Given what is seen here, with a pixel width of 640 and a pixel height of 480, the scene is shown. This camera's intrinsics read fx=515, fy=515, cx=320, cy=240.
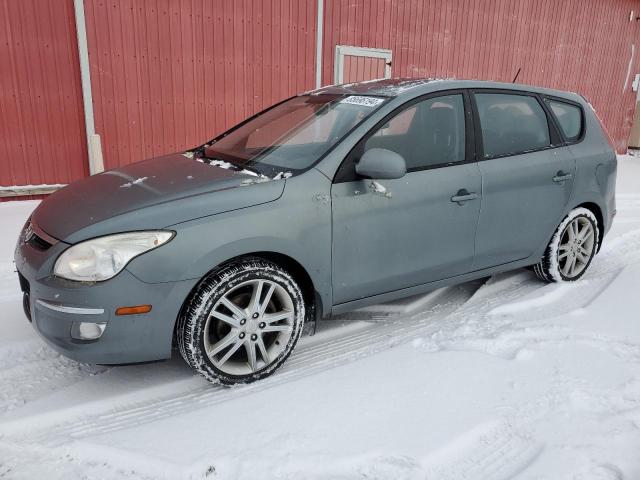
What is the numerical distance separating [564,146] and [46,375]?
3.84 meters

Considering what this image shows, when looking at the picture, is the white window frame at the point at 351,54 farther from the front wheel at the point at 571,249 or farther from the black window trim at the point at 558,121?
the front wheel at the point at 571,249

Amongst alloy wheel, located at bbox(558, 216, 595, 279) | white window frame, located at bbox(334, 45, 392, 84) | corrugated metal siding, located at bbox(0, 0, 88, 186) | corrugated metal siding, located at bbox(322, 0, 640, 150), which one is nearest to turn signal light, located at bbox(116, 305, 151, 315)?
alloy wheel, located at bbox(558, 216, 595, 279)

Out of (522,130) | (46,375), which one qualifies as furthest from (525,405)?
(46,375)

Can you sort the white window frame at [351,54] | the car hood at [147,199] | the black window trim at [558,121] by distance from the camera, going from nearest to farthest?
the car hood at [147,199], the black window trim at [558,121], the white window frame at [351,54]

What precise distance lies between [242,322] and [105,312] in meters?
0.66

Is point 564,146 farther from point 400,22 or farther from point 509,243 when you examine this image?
point 400,22

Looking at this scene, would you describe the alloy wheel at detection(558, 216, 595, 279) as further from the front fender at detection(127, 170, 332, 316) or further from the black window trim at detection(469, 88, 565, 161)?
the front fender at detection(127, 170, 332, 316)

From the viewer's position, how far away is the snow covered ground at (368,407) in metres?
2.15

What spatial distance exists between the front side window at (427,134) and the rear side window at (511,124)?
22cm

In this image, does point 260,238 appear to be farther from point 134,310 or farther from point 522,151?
point 522,151

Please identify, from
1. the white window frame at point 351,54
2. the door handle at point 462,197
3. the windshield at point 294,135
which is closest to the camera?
the windshield at point 294,135

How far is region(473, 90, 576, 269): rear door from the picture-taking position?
3.51 metres

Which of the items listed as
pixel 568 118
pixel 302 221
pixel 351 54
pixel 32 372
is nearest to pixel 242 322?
pixel 302 221

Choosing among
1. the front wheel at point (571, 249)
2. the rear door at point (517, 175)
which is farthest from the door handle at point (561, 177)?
the front wheel at point (571, 249)
